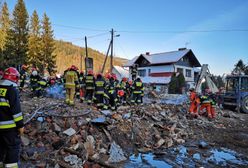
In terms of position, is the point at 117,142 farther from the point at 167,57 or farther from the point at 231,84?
the point at 167,57

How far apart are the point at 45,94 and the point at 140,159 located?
745 cm

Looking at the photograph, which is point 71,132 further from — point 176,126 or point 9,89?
point 176,126

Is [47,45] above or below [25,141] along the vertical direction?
above

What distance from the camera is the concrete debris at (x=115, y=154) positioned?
559cm

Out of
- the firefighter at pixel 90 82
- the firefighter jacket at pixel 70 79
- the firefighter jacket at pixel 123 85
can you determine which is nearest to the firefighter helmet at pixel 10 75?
the firefighter jacket at pixel 70 79

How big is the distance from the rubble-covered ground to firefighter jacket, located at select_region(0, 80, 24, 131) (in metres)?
1.62

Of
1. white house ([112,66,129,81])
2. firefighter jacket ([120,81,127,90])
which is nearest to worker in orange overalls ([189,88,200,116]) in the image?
firefighter jacket ([120,81,127,90])

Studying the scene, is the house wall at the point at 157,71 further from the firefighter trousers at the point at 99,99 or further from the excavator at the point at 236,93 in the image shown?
the firefighter trousers at the point at 99,99

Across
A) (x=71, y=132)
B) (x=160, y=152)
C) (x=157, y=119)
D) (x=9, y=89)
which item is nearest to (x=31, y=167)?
(x=71, y=132)

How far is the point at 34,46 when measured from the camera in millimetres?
34250

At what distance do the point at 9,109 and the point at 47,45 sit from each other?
35.1 metres

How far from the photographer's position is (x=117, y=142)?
6.58m

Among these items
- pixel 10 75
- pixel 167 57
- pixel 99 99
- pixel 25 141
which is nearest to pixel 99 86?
pixel 99 99

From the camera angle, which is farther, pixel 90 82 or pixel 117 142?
pixel 90 82
